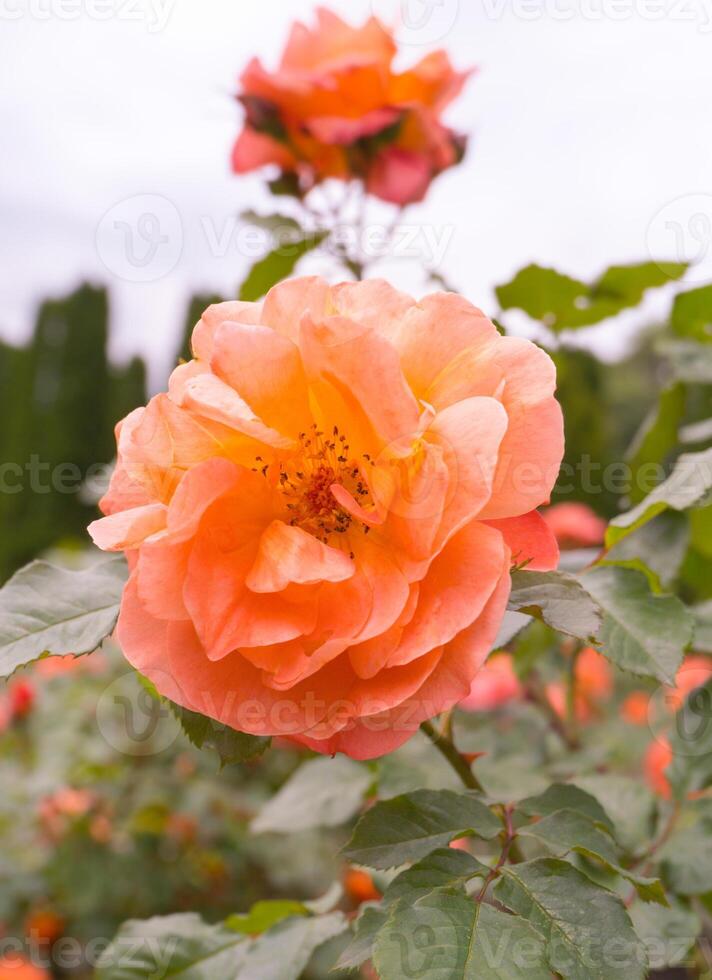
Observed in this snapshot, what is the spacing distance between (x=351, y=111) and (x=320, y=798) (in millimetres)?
871

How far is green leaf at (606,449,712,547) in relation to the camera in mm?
692

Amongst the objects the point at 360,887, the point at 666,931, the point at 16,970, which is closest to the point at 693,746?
the point at 666,931

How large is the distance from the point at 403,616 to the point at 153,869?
6.49 feet

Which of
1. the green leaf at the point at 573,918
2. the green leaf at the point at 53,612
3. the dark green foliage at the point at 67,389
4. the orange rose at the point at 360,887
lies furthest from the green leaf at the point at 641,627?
the dark green foliage at the point at 67,389

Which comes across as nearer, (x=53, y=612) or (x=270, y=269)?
(x=53, y=612)

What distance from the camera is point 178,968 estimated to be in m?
0.87

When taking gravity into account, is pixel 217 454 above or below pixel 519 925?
above

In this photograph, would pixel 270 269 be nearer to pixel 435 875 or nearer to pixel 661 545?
pixel 661 545

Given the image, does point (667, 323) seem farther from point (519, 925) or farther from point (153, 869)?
point (153, 869)

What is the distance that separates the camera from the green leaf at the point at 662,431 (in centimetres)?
111

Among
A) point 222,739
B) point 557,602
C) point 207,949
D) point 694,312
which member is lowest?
point 207,949

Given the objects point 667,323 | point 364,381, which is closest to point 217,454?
point 364,381

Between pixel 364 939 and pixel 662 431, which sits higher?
pixel 662 431

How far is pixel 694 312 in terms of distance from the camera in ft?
3.64
